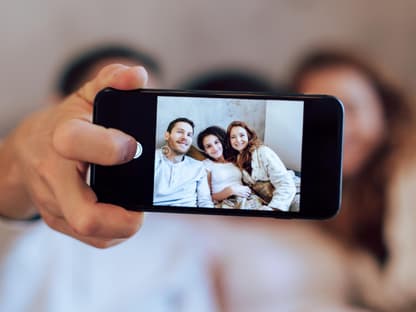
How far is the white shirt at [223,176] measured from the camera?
439 mm

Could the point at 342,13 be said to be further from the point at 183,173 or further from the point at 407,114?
the point at 183,173

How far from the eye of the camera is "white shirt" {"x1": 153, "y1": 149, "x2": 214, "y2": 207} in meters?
0.44

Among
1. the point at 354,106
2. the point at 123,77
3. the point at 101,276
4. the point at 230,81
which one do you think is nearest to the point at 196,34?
the point at 230,81

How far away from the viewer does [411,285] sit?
0.94 metres

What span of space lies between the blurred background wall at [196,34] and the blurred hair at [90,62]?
0.02 meters

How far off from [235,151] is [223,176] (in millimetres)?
25

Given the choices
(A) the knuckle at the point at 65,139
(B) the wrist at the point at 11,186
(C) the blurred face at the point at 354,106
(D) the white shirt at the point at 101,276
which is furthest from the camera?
(C) the blurred face at the point at 354,106

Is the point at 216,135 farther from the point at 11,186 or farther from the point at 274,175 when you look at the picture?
the point at 11,186

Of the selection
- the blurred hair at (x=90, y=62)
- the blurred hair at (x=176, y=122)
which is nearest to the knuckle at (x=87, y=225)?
the blurred hair at (x=176, y=122)

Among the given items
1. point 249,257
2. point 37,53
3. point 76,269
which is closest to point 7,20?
point 37,53

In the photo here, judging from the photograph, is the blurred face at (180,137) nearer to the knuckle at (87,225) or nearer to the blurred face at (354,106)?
the knuckle at (87,225)

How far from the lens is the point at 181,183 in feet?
Result: 1.46

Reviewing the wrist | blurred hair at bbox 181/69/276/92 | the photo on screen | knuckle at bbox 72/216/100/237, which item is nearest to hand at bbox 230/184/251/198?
the photo on screen

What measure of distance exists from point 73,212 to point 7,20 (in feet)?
2.52
